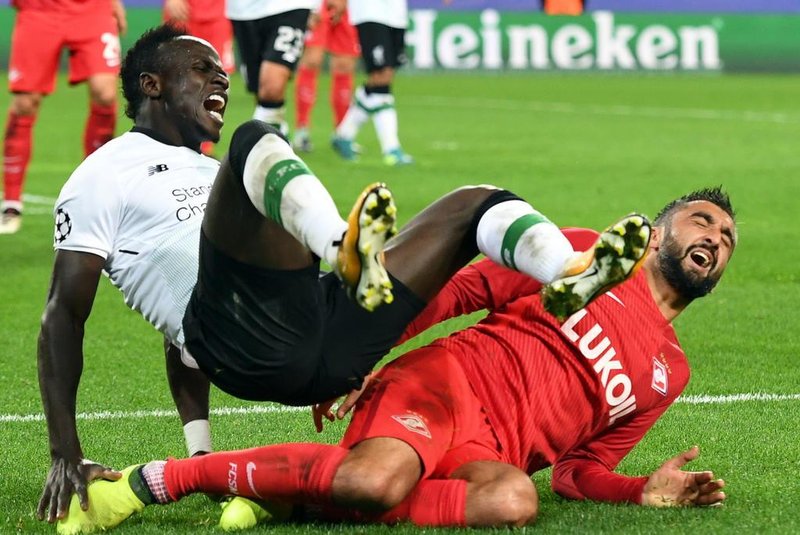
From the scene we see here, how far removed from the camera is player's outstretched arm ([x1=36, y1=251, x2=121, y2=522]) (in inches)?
157

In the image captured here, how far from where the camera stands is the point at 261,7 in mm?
10984

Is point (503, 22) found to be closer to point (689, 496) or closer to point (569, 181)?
point (569, 181)

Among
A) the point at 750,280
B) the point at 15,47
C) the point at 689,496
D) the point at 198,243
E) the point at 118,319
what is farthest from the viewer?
the point at 15,47

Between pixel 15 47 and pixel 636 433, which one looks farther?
pixel 15 47

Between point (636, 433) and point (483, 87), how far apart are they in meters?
19.2

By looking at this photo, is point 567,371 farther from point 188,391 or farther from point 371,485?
point 188,391

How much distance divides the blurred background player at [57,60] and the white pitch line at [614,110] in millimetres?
10328

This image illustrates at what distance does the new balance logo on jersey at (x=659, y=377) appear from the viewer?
425cm

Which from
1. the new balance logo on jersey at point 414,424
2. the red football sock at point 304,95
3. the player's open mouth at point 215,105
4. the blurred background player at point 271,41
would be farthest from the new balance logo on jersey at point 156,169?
the red football sock at point 304,95

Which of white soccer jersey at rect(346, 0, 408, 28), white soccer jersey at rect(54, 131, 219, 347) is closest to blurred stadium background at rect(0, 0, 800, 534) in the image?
white soccer jersey at rect(54, 131, 219, 347)

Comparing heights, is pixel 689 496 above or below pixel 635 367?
below

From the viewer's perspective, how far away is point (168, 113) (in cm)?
456

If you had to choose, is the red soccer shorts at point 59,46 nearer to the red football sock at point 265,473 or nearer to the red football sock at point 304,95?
the red football sock at point 304,95

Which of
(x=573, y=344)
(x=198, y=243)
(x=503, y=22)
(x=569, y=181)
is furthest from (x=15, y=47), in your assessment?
(x=503, y=22)
